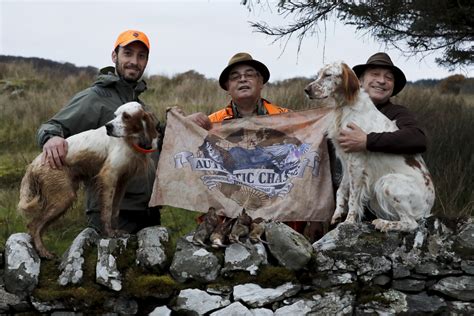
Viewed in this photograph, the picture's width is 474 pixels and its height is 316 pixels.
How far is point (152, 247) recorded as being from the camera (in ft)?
13.4

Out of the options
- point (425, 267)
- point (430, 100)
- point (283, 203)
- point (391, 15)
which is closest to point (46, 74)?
point (430, 100)

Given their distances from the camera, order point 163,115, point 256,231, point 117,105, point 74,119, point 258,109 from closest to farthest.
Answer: point 256,231 → point 74,119 → point 117,105 → point 258,109 → point 163,115

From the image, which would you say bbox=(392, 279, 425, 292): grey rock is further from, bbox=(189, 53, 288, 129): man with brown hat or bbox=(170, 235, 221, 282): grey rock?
bbox=(189, 53, 288, 129): man with brown hat

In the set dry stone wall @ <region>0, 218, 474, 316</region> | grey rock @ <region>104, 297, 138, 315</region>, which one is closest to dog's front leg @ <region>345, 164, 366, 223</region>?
dry stone wall @ <region>0, 218, 474, 316</region>

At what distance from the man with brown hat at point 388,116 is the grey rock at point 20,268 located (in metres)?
2.36

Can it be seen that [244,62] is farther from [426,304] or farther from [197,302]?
[426,304]

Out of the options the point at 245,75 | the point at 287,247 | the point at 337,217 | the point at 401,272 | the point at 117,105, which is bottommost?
the point at 401,272

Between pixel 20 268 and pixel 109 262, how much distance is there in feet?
A: 1.99

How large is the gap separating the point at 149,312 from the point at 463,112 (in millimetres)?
7491

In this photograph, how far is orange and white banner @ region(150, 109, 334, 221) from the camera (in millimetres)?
4789

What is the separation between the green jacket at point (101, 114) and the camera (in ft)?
15.9

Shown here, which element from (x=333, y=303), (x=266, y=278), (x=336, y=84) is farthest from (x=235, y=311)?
(x=336, y=84)

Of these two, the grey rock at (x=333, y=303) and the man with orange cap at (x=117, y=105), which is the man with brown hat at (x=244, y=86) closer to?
the man with orange cap at (x=117, y=105)

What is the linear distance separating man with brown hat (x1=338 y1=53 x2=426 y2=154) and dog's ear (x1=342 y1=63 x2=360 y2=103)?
0.22 meters
